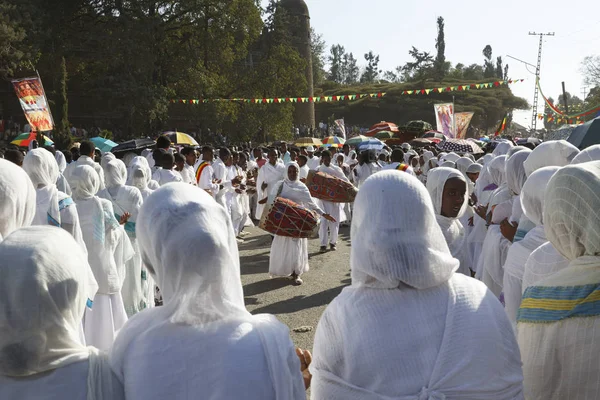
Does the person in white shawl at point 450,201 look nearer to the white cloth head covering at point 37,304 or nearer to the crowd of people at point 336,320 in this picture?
the crowd of people at point 336,320

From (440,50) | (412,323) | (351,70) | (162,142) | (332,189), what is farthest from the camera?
(351,70)

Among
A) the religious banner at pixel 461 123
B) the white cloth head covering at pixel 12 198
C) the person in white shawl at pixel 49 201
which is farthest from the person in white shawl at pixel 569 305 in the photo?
the religious banner at pixel 461 123

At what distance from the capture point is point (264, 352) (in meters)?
1.72

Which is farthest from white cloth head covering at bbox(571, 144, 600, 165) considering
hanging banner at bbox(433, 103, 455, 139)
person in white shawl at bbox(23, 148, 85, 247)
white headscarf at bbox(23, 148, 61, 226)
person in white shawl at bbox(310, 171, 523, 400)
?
hanging banner at bbox(433, 103, 455, 139)

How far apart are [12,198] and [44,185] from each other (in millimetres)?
1763

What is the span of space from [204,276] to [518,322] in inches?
47.1

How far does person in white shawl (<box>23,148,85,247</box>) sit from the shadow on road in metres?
2.64

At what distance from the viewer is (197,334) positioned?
1703 millimetres

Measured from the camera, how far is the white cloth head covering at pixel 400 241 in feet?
6.07

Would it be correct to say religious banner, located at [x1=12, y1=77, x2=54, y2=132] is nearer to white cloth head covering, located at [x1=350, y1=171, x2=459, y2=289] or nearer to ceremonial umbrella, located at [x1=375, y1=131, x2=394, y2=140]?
white cloth head covering, located at [x1=350, y1=171, x2=459, y2=289]

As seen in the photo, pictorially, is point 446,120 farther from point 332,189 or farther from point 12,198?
point 12,198

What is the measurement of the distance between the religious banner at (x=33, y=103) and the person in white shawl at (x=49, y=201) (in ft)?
29.9

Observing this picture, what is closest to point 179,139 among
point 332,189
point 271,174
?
→ point 271,174

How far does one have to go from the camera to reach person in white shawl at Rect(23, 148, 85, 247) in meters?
4.35
